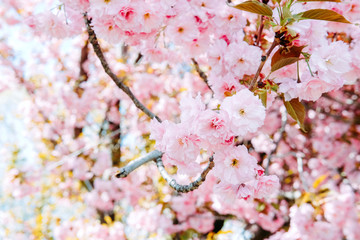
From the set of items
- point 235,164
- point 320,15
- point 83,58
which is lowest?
point 83,58

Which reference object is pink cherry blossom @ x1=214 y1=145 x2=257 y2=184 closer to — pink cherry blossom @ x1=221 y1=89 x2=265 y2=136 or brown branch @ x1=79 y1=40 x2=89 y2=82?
pink cherry blossom @ x1=221 y1=89 x2=265 y2=136

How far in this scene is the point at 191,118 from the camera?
0.86 metres

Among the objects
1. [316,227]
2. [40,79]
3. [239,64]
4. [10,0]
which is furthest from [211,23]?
[10,0]

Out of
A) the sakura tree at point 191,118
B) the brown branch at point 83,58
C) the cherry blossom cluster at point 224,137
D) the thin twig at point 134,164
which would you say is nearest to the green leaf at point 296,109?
the sakura tree at point 191,118

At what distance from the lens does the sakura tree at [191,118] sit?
2.99 ft

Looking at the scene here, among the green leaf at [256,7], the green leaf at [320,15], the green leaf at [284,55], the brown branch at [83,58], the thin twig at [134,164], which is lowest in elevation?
the brown branch at [83,58]

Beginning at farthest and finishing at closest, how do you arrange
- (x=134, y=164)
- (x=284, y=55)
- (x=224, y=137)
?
(x=134, y=164), (x=284, y=55), (x=224, y=137)

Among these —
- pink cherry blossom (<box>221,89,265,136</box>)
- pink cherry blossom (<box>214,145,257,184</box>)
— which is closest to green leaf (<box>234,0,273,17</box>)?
pink cherry blossom (<box>221,89,265,136</box>)

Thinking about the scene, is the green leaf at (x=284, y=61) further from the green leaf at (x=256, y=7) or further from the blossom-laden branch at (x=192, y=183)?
the blossom-laden branch at (x=192, y=183)

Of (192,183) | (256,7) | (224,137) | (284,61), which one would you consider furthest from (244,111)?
(192,183)

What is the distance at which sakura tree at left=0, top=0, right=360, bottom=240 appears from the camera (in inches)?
35.9

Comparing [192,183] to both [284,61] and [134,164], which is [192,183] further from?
[284,61]

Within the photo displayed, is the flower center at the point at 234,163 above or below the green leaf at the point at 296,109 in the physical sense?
below

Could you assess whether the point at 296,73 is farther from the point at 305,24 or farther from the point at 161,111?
the point at 161,111
